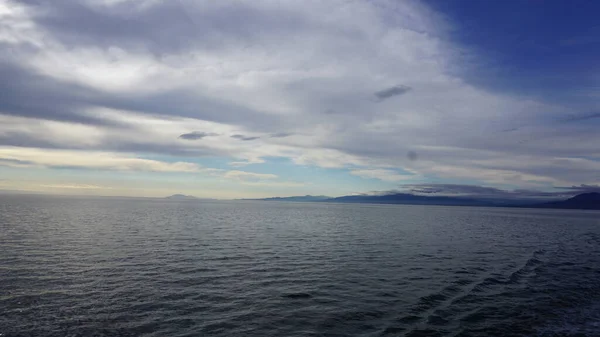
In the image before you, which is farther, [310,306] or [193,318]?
[310,306]

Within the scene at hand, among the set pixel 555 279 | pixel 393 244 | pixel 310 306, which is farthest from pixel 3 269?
pixel 555 279

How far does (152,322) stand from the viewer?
2159cm

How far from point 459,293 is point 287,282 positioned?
1583 centimetres

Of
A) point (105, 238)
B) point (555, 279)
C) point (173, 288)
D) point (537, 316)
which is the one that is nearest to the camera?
point (537, 316)

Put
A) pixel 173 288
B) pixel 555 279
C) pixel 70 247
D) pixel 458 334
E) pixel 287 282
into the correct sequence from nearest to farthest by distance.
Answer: pixel 458 334, pixel 173 288, pixel 287 282, pixel 555 279, pixel 70 247

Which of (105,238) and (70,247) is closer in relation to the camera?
(70,247)

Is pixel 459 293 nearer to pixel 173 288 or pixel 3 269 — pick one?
pixel 173 288

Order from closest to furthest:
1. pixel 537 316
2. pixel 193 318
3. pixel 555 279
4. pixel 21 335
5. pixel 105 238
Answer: pixel 21 335 < pixel 193 318 < pixel 537 316 < pixel 555 279 < pixel 105 238

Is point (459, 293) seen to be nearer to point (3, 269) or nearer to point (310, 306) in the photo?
point (310, 306)

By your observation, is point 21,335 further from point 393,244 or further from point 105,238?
point 393,244

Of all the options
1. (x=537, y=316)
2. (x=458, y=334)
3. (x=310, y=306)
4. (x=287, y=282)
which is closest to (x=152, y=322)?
(x=310, y=306)

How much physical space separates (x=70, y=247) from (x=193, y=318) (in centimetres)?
3624

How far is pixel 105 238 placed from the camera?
5797 cm

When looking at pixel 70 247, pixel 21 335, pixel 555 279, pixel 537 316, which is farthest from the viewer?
pixel 70 247
